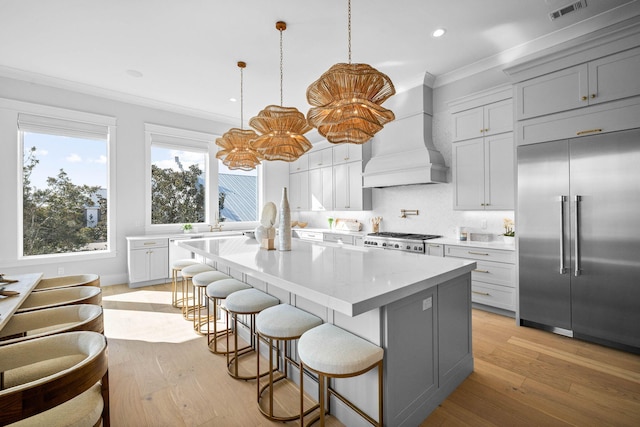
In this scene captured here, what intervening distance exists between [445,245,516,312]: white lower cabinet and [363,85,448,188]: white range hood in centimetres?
115

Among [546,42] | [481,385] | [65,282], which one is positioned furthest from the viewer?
[546,42]

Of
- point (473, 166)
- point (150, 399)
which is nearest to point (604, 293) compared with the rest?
point (473, 166)

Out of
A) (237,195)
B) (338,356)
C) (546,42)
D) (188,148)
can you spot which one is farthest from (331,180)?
(338,356)

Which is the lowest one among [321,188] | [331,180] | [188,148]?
[321,188]

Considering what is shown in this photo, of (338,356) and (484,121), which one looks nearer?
(338,356)

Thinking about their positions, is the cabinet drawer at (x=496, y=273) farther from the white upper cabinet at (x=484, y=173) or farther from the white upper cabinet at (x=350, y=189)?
the white upper cabinet at (x=350, y=189)

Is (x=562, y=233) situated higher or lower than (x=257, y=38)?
lower

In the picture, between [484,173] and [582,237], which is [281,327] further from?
[484,173]

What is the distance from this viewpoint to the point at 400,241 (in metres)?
4.12

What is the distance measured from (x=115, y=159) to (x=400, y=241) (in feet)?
15.8

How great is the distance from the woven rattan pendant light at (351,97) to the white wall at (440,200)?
8.21ft

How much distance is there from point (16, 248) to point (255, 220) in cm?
383

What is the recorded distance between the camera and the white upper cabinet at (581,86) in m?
2.46

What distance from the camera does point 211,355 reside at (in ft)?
8.43
